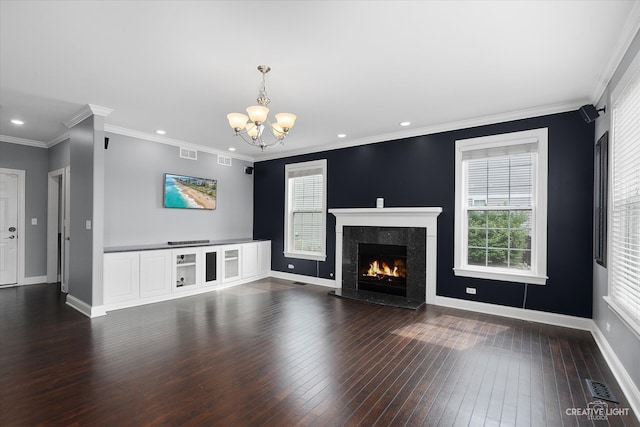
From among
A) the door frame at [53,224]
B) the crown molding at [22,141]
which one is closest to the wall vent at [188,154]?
the door frame at [53,224]

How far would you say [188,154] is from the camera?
20.0ft

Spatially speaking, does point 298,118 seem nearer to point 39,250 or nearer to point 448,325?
point 448,325

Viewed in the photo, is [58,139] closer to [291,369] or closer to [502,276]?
[291,369]

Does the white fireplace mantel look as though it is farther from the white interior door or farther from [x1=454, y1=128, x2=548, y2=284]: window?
the white interior door

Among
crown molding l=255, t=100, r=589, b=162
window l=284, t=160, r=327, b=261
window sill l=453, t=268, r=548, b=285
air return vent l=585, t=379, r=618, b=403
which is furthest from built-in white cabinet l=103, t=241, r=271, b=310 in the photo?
air return vent l=585, t=379, r=618, b=403

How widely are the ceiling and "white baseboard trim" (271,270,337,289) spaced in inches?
122

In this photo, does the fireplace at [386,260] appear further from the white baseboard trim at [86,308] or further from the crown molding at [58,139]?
the crown molding at [58,139]

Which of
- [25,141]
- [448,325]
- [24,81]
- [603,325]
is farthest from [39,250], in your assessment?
[603,325]

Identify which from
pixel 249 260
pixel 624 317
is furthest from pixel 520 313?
pixel 249 260

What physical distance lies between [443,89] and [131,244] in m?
5.26

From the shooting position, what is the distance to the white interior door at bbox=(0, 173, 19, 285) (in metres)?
5.67

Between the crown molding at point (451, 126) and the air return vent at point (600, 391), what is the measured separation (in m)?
3.11

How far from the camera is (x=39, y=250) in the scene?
6.01m

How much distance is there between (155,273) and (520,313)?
5266mm
